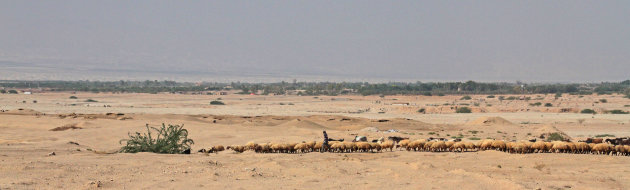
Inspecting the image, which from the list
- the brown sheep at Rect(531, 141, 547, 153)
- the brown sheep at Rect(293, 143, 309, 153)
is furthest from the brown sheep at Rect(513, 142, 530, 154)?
the brown sheep at Rect(293, 143, 309, 153)

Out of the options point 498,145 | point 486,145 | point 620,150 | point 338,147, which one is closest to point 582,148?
point 620,150

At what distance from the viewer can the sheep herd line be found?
74.6 feet

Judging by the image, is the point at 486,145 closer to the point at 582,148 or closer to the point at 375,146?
the point at 582,148

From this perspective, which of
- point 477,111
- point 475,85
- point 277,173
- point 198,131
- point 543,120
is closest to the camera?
point 277,173

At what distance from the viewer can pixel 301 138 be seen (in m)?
29.0

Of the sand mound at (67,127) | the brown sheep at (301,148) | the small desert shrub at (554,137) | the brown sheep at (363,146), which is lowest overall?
the sand mound at (67,127)

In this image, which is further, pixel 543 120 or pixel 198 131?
pixel 543 120

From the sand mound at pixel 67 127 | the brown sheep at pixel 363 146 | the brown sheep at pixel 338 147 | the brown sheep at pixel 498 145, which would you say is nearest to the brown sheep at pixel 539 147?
the brown sheep at pixel 498 145

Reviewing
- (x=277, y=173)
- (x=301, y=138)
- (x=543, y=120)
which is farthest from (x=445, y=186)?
(x=543, y=120)

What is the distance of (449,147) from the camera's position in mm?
23609

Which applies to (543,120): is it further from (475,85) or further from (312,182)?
(475,85)

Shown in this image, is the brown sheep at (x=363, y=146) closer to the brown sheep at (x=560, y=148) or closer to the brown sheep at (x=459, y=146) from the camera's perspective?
the brown sheep at (x=459, y=146)

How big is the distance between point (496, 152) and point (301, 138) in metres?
9.19

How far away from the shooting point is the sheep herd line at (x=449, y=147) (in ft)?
74.6
